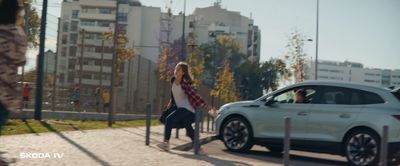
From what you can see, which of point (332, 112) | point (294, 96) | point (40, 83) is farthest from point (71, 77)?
point (332, 112)

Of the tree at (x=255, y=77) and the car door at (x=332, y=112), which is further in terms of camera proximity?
the tree at (x=255, y=77)

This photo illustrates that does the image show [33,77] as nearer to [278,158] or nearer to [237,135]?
[237,135]

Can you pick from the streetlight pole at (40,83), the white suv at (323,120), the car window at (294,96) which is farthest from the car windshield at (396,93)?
the streetlight pole at (40,83)

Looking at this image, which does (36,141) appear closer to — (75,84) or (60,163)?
(60,163)

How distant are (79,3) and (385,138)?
3686 inches

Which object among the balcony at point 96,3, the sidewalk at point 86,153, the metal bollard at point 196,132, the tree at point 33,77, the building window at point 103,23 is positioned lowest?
the sidewalk at point 86,153

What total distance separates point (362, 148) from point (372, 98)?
1022mm

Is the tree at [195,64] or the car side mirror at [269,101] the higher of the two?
the tree at [195,64]

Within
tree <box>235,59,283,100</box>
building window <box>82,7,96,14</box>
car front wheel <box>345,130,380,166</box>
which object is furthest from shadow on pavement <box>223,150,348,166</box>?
building window <box>82,7,96,14</box>

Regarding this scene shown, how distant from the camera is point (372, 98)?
10750 mm

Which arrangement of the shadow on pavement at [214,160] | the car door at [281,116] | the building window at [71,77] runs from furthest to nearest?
the building window at [71,77]
the car door at [281,116]
the shadow on pavement at [214,160]

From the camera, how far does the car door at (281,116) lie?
37.3 feet

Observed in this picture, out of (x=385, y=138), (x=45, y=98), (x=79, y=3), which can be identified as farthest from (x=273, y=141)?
(x=79, y=3)

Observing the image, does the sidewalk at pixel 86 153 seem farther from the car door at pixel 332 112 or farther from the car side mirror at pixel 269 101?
the car door at pixel 332 112
